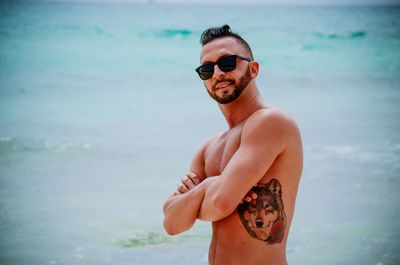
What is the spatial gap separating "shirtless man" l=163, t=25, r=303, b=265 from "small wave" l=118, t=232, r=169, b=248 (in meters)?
3.19

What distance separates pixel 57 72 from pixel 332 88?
29.2 feet

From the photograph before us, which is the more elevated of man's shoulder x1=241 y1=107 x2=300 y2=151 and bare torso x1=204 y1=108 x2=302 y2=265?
man's shoulder x1=241 y1=107 x2=300 y2=151

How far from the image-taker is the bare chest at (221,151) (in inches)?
132

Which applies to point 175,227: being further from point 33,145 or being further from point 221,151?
point 33,145

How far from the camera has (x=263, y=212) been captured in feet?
10.8

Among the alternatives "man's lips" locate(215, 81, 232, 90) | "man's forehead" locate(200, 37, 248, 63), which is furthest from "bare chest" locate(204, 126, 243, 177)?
"man's forehead" locate(200, 37, 248, 63)

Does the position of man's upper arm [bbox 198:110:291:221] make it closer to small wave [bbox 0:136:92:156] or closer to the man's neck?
the man's neck

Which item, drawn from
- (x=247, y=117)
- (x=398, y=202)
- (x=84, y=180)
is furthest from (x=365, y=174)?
(x=247, y=117)

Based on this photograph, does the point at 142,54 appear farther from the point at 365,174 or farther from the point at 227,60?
the point at 227,60

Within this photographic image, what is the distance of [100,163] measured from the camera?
9852mm

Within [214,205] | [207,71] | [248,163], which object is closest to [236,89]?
[207,71]

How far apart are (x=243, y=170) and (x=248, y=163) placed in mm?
43

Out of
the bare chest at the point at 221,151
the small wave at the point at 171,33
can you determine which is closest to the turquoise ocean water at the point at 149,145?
the bare chest at the point at 221,151

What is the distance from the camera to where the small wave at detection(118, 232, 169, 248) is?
659cm
